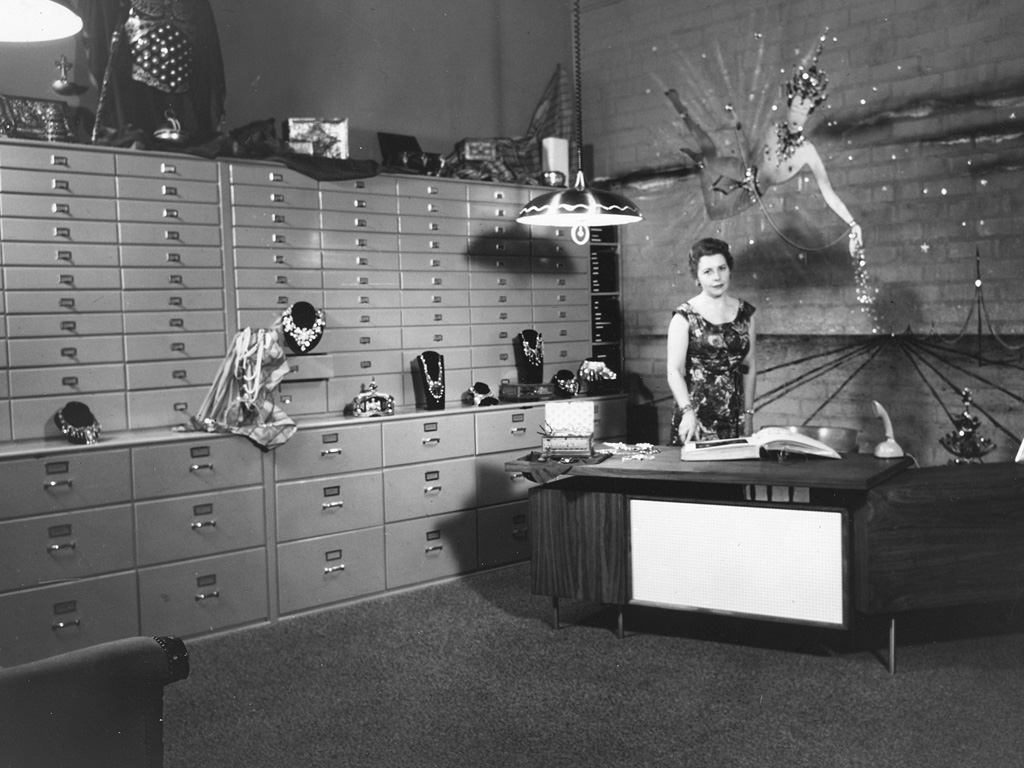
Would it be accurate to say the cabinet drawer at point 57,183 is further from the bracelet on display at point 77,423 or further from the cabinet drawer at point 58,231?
the bracelet on display at point 77,423

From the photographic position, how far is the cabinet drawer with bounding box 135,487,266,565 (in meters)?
3.95

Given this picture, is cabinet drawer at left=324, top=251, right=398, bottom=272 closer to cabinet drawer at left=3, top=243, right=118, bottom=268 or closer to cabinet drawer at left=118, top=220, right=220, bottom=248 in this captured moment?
cabinet drawer at left=118, top=220, right=220, bottom=248

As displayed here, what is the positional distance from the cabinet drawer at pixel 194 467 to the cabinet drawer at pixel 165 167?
1.19m

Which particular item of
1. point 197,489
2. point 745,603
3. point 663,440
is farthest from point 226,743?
point 663,440

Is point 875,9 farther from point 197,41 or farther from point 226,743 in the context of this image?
point 226,743

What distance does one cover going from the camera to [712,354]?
428 centimetres

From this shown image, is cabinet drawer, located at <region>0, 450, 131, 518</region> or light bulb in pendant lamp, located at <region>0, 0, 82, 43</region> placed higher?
light bulb in pendant lamp, located at <region>0, 0, 82, 43</region>

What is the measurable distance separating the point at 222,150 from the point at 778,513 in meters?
2.90

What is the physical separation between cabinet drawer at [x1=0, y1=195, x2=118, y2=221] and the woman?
8.13ft

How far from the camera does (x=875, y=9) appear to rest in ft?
16.3

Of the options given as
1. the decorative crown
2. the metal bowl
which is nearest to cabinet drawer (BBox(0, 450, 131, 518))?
the metal bowl

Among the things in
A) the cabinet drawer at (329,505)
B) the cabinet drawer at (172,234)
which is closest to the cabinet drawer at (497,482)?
the cabinet drawer at (329,505)

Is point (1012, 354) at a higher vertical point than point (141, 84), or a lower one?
lower

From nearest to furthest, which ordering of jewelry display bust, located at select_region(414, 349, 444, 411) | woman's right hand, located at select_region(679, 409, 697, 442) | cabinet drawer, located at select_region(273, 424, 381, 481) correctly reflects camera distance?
woman's right hand, located at select_region(679, 409, 697, 442), cabinet drawer, located at select_region(273, 424, 381, 481), jewelry display bust, located at select_region(414, 349, 444, 411)
